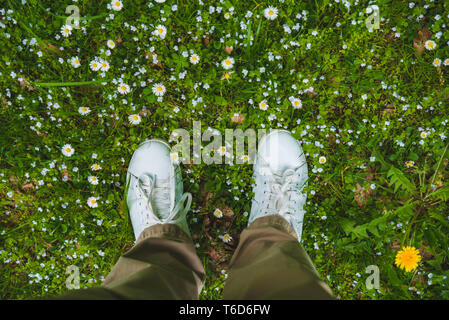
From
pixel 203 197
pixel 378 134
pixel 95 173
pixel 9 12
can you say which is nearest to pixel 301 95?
pixel 378 134

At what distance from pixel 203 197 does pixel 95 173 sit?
0.94 metres

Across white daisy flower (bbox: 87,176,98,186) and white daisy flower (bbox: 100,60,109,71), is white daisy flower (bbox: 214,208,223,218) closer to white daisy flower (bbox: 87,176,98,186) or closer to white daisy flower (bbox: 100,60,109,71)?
white daisy flower (bbox: 87,176,98,186)

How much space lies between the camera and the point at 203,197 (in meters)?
Answer: 2.48

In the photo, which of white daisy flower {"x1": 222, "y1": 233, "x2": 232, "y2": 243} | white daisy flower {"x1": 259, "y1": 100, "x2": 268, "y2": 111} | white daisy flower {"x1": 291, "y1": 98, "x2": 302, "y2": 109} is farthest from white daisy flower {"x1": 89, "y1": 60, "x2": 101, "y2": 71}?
white daisy flower {"x1": 222, "y1": 233, "x2": 232, "y2": 243}

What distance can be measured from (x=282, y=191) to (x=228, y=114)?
79 centimetres

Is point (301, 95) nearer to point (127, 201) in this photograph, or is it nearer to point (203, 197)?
point (203, 197)

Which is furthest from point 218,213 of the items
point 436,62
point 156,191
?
point 436,62

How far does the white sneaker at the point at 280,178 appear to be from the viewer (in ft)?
7.69

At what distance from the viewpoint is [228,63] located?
2.39 m

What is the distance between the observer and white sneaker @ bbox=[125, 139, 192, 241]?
2367 mm

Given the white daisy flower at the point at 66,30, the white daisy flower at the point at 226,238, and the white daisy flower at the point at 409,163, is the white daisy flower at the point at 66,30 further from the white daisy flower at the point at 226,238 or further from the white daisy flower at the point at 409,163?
the white daisy flower at the point at 409,163

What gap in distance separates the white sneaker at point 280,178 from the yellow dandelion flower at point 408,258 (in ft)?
2.71
